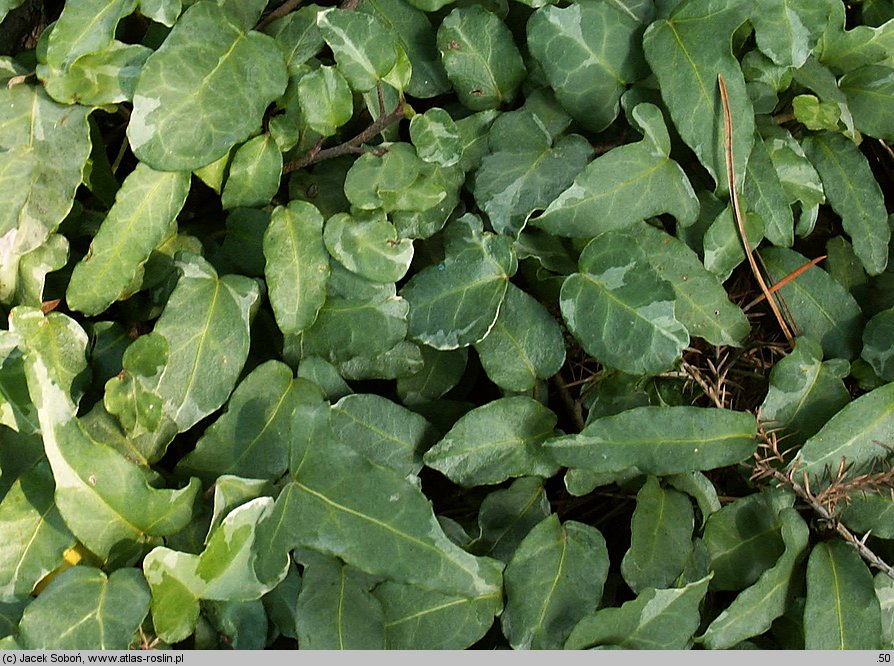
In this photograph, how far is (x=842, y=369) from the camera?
112 centimetres

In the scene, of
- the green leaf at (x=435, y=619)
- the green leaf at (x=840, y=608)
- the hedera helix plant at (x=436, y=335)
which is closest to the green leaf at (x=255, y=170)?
the hedera helix plant at (x=436, y=335)

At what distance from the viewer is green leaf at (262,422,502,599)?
0.93m

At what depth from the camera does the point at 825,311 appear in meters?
1.19

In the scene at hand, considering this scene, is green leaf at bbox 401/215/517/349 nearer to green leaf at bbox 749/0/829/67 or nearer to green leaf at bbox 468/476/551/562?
green leaf at bbox 468/476/551/562

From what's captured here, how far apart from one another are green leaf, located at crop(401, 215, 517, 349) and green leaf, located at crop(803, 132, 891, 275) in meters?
0.45

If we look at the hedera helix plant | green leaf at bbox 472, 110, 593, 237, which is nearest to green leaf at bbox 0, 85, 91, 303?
the hedera helix plant

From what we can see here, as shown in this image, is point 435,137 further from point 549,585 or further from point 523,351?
point 549,585

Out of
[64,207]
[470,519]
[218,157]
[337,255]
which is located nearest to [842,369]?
[470,519]

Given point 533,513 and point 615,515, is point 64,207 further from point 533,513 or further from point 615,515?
point 615,515

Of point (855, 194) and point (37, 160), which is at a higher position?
point (37, 160)

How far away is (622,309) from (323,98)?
1.35ft

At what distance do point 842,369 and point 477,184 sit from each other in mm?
494

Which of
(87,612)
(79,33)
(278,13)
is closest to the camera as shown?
(87,612)

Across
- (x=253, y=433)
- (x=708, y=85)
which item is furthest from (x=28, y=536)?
(x=708, y=85)
